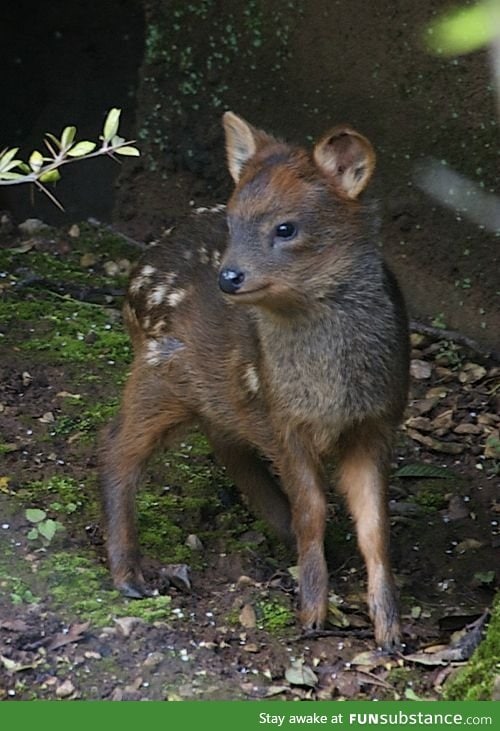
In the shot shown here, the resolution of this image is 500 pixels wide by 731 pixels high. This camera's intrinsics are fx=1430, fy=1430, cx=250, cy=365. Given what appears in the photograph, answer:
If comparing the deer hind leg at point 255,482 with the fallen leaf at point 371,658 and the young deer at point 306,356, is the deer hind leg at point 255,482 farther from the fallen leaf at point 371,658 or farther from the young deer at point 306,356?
the fallen leaf at point 371,658

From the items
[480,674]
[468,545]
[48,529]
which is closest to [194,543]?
[48,529]

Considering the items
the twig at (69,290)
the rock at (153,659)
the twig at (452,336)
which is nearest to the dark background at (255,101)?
the twig at (452,336)

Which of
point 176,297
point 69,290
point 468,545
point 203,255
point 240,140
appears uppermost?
point 240,140

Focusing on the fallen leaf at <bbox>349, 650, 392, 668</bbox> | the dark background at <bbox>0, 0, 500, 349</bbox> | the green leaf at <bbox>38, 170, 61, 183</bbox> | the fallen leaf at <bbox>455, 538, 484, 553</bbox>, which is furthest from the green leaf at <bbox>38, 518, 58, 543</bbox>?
the dark background at <bbox>0, 0, 500, 349</bbox>

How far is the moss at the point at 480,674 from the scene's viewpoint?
12.2ft

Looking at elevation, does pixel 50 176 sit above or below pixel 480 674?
above

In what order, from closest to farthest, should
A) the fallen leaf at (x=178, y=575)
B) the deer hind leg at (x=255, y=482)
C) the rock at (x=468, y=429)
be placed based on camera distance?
the fallen leaf at (x=178, y=575) → the deer hind leg at (x=255, y=482) → the rock at (x=468, y=429)

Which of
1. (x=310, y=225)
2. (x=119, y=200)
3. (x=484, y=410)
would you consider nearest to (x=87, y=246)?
(x=119, y=200)

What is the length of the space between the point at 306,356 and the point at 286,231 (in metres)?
0.40

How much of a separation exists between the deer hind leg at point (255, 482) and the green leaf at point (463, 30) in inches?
70.7

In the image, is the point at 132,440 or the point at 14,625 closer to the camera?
the point at 14,625

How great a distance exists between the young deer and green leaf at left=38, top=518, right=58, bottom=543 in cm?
19

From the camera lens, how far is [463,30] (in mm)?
5820

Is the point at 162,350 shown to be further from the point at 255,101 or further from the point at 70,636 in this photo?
the point at 255,101
